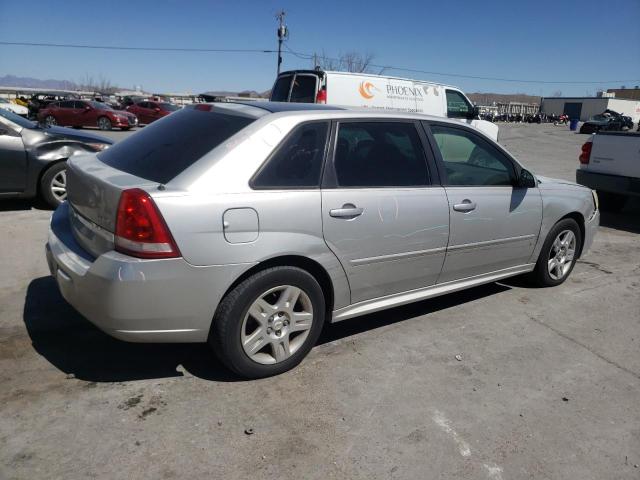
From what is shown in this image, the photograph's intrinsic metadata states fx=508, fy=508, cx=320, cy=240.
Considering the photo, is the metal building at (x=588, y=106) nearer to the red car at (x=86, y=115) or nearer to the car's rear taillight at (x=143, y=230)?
the red car at (x=86, y=115)

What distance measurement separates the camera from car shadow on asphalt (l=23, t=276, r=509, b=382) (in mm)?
3068

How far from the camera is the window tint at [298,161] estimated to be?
9.49 feet

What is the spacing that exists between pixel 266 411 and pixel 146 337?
2.48ft

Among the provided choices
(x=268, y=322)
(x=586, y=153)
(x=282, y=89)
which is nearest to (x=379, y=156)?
(x=268, y=322)

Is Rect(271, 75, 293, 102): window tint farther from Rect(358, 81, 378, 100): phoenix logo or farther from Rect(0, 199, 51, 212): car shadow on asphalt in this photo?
Rect(0, 199, 51, 212): car shadow on asphalt

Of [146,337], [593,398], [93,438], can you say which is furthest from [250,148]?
[593,398]

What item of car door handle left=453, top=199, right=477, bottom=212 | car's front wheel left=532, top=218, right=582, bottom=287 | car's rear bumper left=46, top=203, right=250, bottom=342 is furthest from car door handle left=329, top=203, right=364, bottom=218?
car's front wheel left=532, top=218, right=582, bottom=287

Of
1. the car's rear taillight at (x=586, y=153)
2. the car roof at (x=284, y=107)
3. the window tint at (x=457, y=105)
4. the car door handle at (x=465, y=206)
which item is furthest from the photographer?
the window tint at (x=457, y=105)

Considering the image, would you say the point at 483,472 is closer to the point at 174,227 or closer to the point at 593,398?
the point at 593,398

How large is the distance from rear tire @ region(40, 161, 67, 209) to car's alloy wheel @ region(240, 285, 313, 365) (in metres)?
4.85

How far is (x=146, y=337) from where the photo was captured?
269cm

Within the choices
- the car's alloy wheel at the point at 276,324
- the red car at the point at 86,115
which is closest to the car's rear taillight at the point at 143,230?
the car's alloy wheel at the point at 276,324

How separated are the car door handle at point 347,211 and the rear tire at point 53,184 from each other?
495 centimetres

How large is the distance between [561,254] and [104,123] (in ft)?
78.5
